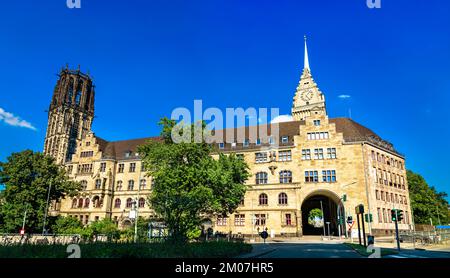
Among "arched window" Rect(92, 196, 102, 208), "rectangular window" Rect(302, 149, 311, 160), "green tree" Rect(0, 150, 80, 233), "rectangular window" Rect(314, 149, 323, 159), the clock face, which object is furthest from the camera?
the clock face

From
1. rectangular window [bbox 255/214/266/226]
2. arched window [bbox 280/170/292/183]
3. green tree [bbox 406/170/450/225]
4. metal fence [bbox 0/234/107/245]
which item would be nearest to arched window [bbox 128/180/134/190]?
rectangular window [bbox 255/214/266/226]

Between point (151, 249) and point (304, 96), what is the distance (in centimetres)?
8878

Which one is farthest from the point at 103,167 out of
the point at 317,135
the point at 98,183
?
the point at 317,135

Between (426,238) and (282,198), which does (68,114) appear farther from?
(426,238)

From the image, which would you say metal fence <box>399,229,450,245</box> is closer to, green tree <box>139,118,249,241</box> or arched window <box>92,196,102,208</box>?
green tree <box>139,118,249,241</box>

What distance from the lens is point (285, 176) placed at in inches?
1946

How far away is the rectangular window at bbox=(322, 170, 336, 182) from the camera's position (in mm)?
47188

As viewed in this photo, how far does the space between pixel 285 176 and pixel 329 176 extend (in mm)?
6608

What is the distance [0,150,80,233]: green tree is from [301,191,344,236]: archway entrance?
40.0m

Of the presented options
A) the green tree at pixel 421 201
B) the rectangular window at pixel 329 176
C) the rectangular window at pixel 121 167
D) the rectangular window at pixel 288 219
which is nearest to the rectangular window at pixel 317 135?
the rectangular window at pixel 329 176

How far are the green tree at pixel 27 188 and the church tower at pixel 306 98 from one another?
218ft

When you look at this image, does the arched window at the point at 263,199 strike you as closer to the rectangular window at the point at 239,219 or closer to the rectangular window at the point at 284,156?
the rectangular window at the point at 239,219

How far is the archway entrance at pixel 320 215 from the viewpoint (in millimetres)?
51344

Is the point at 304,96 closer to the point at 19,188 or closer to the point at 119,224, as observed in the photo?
the point at 119,224
